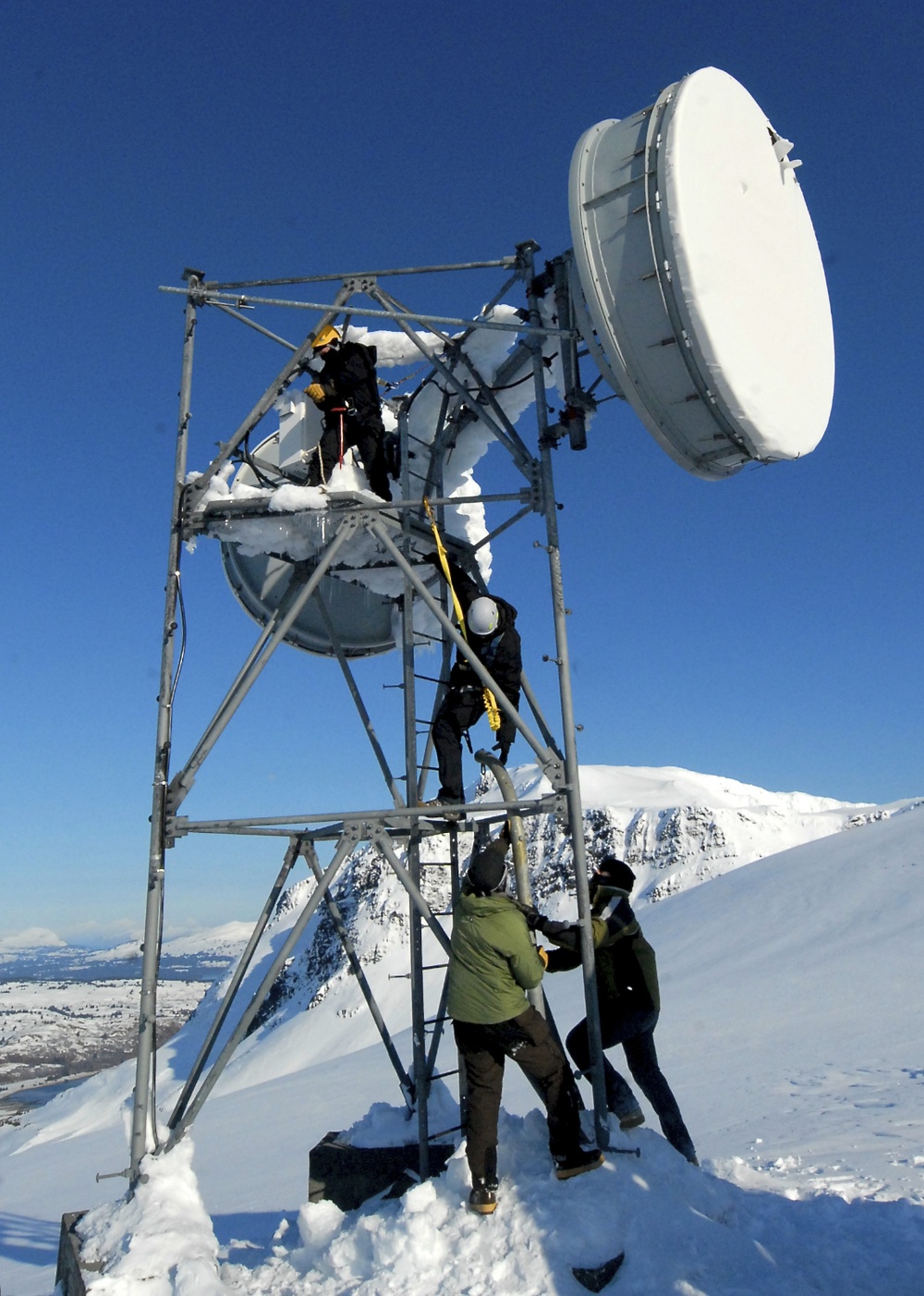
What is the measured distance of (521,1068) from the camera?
16.7 ft

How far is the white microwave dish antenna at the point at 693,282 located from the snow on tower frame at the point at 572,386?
0.01 meters

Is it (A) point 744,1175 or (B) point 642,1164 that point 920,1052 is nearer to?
(A) point 744,1175

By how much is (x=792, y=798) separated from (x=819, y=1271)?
10972cm

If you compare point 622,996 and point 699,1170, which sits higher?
point 622,996

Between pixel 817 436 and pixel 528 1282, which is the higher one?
pixel 817 436

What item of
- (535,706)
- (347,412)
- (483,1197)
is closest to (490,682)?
(535,706)

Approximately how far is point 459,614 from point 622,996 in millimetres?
2966

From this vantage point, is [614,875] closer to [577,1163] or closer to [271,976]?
[577,1163]

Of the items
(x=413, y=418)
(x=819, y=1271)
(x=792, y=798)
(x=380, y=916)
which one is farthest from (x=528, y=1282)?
(x=792, y=798)

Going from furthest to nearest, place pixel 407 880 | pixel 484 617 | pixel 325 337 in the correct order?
pixel 325 337 < pixel 484 617 < pixel 407 880

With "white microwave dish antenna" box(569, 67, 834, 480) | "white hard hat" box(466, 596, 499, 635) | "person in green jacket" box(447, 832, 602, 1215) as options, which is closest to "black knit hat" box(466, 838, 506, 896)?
"person in green jacket" box(447, 832, 602, 1215)

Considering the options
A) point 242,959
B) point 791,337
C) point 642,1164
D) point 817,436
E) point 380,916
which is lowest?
point 380,916

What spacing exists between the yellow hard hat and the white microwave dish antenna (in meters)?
2.22

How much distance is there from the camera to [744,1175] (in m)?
6.04
